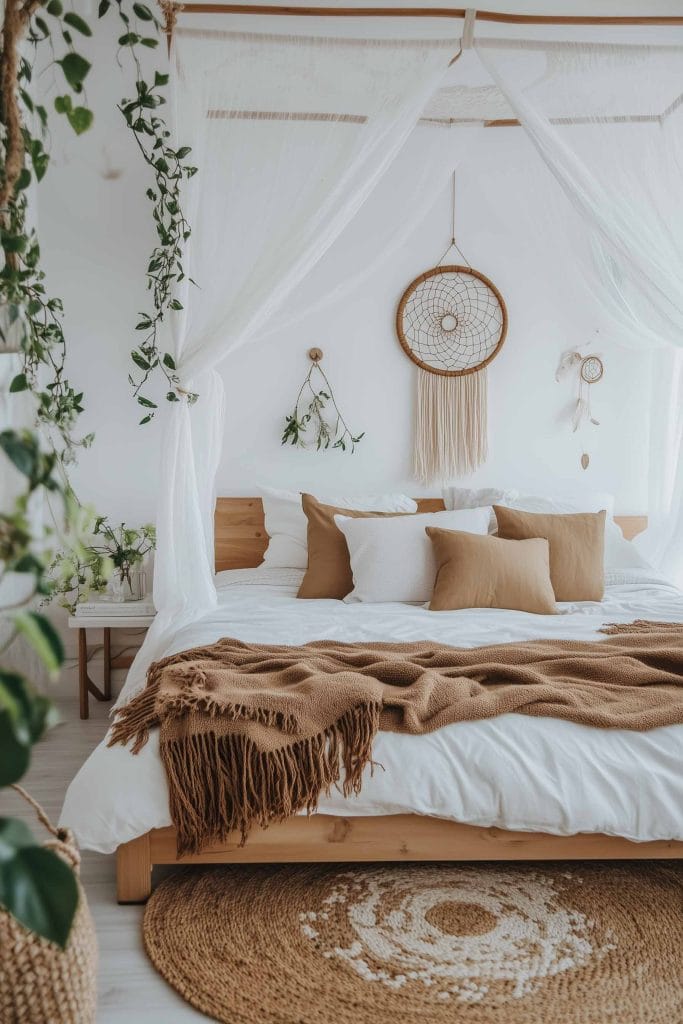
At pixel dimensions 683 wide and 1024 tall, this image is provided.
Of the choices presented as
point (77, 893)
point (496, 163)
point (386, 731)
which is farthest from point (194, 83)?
point (77, 893)

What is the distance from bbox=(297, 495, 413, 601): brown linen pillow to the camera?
3453 mm

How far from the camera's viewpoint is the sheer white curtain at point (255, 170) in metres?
2.77

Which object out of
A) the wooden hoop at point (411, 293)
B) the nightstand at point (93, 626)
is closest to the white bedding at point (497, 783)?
the nightstand at point (93, 626)

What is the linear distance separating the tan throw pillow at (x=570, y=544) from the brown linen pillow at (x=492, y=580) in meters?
0.16

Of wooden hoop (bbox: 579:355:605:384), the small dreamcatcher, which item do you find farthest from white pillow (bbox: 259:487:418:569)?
wooden hoop (bbox: 579:355:605:384)

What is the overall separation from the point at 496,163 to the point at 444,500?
1.48 meters

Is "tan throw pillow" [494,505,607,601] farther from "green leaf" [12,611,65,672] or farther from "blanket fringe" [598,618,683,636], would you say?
"green leaf" [12,611,65,672]

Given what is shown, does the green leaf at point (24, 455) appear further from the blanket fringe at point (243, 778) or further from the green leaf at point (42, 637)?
the blanket fringe at point (243, 778)

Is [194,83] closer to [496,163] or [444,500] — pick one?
[496,163]

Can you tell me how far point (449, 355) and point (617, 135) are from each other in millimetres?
1413

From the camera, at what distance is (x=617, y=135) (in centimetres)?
293

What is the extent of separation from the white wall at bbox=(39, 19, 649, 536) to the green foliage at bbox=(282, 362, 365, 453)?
49 millimetres

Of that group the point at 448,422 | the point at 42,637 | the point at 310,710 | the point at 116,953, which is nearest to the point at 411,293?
the point at 448,422

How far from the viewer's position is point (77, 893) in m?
0.79
